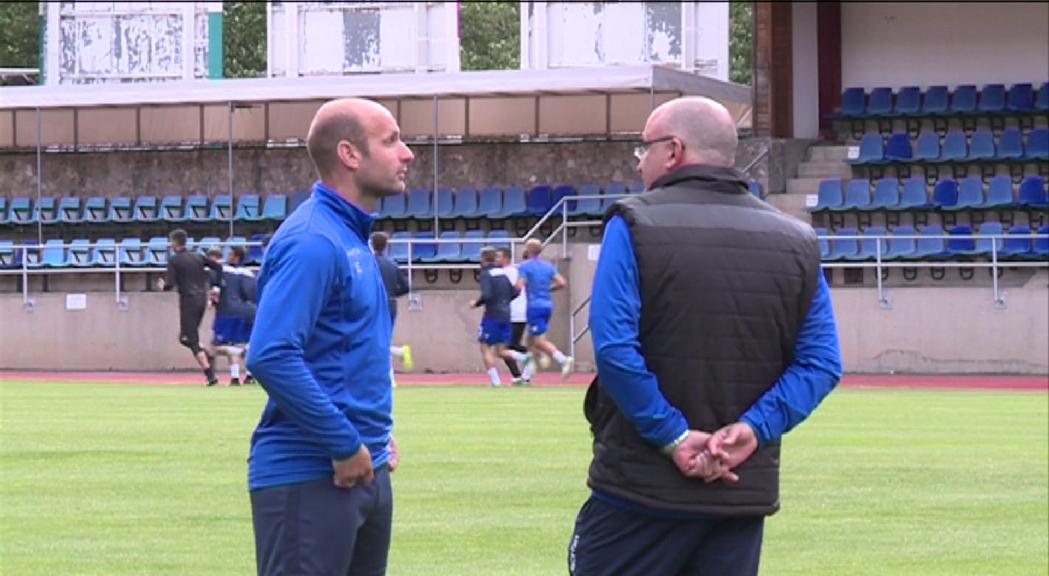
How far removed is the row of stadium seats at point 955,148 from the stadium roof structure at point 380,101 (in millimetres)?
3471

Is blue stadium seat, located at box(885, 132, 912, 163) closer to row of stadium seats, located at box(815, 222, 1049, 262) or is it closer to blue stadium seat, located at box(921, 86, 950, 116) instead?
blue stadium seat, located at box(921, 86, 950, 116)

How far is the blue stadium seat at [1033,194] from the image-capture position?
38.6 meters

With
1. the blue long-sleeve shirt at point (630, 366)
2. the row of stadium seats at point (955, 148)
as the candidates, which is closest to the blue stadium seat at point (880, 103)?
the row of stadium seats at point (955, 148)

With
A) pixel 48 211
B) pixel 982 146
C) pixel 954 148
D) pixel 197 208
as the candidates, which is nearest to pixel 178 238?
pixel 197 208

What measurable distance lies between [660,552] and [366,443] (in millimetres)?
943

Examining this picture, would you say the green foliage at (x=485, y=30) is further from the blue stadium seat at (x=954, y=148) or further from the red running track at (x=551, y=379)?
the red running track at (x=551, y=379)

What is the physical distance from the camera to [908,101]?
43.1 m

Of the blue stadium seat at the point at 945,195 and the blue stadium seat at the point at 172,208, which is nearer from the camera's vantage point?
the blue stadium seat at the point at 945,195

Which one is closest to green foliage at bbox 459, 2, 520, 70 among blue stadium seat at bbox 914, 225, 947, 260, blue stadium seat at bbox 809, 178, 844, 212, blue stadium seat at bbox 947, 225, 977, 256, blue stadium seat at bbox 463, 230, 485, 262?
blue stadium seat at bbox 463, 230, 485, 262

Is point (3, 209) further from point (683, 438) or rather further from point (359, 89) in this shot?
point (683, 438)

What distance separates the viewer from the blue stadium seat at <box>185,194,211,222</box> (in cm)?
4459

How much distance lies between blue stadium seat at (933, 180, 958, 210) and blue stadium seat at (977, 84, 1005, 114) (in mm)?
2792

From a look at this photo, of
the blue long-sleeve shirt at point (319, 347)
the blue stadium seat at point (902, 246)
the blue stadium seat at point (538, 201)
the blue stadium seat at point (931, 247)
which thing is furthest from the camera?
the blue stadium seat at point (538, 201)

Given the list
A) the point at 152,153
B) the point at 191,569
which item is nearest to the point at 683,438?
the point at 191,569
